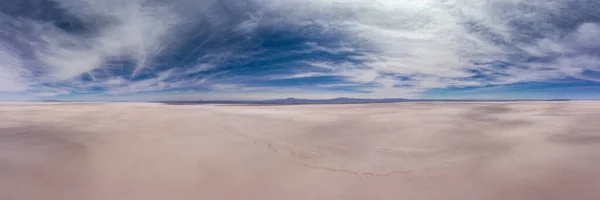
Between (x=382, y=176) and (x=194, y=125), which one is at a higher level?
(x=194, y=125)

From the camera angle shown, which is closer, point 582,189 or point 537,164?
point 582,189

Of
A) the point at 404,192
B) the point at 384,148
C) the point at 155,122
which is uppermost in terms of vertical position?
the point at 155,122

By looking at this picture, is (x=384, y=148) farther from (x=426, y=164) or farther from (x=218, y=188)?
(x=218, y=188)

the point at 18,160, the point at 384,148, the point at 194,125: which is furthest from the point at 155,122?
the point at 384,148

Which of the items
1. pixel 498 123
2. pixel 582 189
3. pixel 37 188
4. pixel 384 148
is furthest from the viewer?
pixel 498 123

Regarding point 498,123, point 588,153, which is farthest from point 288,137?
point 498,123

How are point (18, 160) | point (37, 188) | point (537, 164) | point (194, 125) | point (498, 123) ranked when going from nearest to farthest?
1. point (37, 188)
2. point (18, 160)
3. point (537, 164)
4. point (194, 125)
5. point (498, 123)
